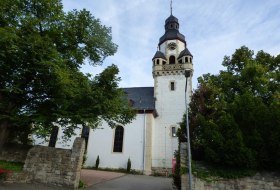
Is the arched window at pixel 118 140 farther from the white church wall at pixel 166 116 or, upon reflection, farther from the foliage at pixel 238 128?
the foliage at pixel 238 128

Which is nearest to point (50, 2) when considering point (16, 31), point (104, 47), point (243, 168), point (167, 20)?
point (16, 31)

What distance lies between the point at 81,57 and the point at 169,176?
1449 centimetres

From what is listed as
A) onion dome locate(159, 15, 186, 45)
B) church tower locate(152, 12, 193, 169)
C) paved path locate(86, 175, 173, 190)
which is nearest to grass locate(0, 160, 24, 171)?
paved path locate(86, 175, 173, 190)

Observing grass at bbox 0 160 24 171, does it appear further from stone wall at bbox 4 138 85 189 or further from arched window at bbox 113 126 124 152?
arched window at bbox 113 126 124 152

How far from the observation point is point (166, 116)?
24281 millimetres

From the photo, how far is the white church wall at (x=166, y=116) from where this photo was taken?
22.2 m

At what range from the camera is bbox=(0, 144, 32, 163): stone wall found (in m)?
12.0

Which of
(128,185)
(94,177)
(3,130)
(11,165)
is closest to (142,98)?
(94,177)

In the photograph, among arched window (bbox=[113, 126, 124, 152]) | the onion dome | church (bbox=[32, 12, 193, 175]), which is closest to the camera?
church (bbox=[32, 12, 193, 175])

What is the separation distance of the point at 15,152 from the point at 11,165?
121 cm

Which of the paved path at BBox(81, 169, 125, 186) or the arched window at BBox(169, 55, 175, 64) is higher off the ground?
the arched window at BBox(169, 55, 175, 64)

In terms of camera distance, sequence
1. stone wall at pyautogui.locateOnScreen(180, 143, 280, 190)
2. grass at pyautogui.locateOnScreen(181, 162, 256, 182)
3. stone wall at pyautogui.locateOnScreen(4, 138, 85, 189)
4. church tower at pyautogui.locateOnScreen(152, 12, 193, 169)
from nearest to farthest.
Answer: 1. stone wall at pyautogui.locateOnScreen(180, 143, 280, 190)
2. grass at pyautogui.locateOnScreen(181, 162, 256, 182)
3. stone wall at pyautogui.locateOnScreen(4, 138, 85, 189)
4. church tower at pyautogui.locateOnScreen(152, 12, 193, 169)

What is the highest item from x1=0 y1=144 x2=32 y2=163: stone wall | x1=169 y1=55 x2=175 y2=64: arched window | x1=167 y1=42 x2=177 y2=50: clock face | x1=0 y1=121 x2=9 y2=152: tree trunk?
x1=167 y1=42 x2=177 y2=50: clock face

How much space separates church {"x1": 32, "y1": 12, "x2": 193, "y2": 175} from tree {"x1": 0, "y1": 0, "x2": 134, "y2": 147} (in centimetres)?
1029
